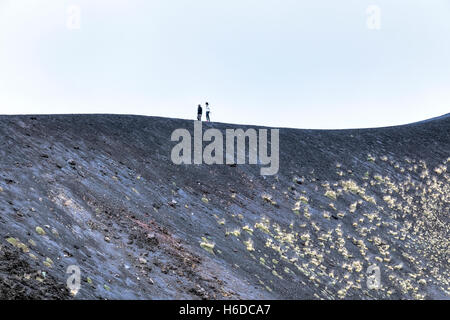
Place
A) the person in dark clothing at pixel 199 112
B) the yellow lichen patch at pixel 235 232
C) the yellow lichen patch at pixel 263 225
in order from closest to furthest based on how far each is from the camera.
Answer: the yellow lichen patch at pixel 235 232 → the yellow lichen patch at pixel 263 225 → the person in dark clothing at pixel 199 112

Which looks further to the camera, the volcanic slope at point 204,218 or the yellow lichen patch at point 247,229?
the yellow lichen patch at point 247,229

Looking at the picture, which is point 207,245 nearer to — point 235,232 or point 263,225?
point 235,232

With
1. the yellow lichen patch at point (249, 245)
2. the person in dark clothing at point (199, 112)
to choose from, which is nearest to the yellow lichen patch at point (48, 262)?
the yellow lichen patch at point (249, 245)

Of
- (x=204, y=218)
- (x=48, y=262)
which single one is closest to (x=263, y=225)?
(x=204, y=218)

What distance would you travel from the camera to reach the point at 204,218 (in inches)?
1156

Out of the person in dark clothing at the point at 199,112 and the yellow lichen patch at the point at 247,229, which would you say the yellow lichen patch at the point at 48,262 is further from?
the person in dark clothing at the point at 199,112

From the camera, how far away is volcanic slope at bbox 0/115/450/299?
19.8m

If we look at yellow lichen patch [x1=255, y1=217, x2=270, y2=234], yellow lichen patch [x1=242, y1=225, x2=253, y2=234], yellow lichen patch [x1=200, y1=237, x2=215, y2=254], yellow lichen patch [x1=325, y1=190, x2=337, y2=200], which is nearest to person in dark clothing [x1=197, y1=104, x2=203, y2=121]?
yellow lichen patch [x1=325, y1=190, x2=337, y2=200]

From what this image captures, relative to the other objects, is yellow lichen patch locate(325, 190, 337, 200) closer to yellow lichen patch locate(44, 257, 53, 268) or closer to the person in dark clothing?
the person in dark clothing

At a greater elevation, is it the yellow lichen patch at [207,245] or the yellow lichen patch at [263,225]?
the yellow lichen patch at [263,225]

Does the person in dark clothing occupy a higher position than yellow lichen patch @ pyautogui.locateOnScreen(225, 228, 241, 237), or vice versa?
the person in dark clothing

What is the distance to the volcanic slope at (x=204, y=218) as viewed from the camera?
19.8 metres
